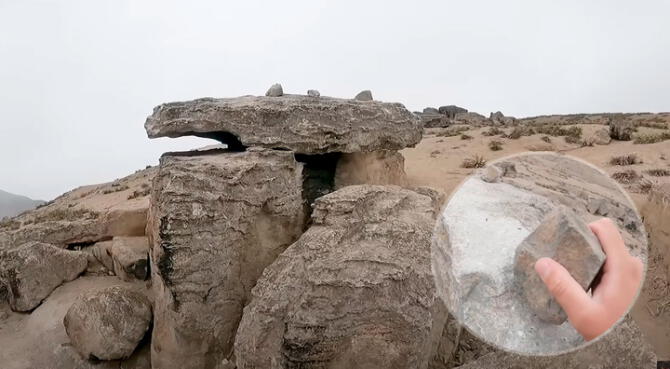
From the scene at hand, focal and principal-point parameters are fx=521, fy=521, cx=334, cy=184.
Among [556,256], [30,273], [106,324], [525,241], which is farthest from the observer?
[30,273]

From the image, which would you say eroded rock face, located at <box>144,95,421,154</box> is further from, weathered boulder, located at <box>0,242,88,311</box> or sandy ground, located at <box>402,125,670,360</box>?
sandy ground, located at <box>402,125,670,360</box>

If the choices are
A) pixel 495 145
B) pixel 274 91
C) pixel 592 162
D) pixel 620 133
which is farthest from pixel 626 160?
pixel 274 91

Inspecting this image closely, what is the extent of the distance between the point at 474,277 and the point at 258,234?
12.2 feet

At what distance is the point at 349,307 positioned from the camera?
449 centimetres

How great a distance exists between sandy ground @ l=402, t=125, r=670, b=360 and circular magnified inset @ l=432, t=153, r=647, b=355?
13.8ft

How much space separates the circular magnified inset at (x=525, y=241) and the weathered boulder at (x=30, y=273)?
600 centimetres

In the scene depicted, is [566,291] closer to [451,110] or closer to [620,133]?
[620,133]

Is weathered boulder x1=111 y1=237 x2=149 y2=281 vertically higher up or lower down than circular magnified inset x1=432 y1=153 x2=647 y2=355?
lower down

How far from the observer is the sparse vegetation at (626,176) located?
32.0ft

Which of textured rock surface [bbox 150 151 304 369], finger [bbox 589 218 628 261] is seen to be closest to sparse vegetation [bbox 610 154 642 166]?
textured rock surface [bbox 150 151 304 369]

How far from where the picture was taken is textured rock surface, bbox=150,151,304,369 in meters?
5.36

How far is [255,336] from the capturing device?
4629 millimetres

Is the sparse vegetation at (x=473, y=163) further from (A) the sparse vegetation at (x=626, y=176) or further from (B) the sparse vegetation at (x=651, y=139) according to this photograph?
(B) the sparse vegetation at (x=651, y=139)

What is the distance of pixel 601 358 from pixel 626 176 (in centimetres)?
706
